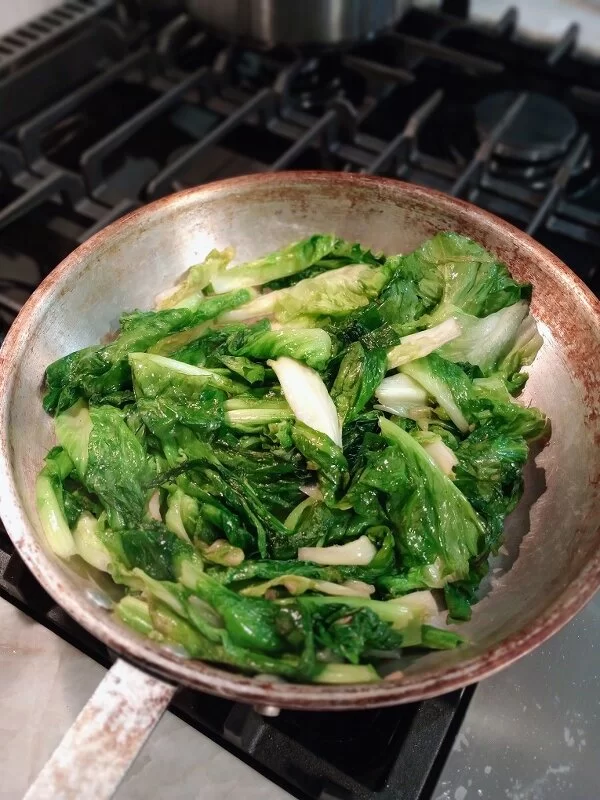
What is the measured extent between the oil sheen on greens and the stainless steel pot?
49.6 inches

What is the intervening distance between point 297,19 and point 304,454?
1.95 metres

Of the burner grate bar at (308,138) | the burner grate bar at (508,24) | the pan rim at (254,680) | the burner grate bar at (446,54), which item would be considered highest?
the burner grate bar at (508,24)

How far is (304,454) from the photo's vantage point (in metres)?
1.64

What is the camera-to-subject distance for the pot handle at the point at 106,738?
110 cm

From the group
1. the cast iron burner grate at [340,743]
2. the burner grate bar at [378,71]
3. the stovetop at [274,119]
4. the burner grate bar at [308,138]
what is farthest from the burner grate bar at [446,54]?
the cast iron burner grate at [340,743]

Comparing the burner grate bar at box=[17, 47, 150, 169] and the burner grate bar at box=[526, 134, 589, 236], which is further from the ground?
the burner grate bar at box=[526, 134, 589, 236]

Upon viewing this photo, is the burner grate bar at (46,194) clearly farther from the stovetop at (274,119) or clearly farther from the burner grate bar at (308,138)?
the burner grate bar at (308,138)

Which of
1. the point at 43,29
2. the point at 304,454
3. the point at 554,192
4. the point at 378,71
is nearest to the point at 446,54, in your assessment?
the point at 378,71

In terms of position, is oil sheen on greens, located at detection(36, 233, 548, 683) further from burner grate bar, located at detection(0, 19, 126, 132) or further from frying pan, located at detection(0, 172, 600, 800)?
burner grate bar, located at detection(0, 19, 126, 132)

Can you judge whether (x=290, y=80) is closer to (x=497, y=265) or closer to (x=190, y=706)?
(x=497, y=265)

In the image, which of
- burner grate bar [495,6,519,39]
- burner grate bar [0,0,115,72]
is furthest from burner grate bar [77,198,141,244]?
burner grate bar [495,6,519,39]

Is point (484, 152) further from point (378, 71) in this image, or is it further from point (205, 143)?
point (205, 143)

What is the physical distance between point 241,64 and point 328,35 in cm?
45

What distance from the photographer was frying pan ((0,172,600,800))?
1.17 m
